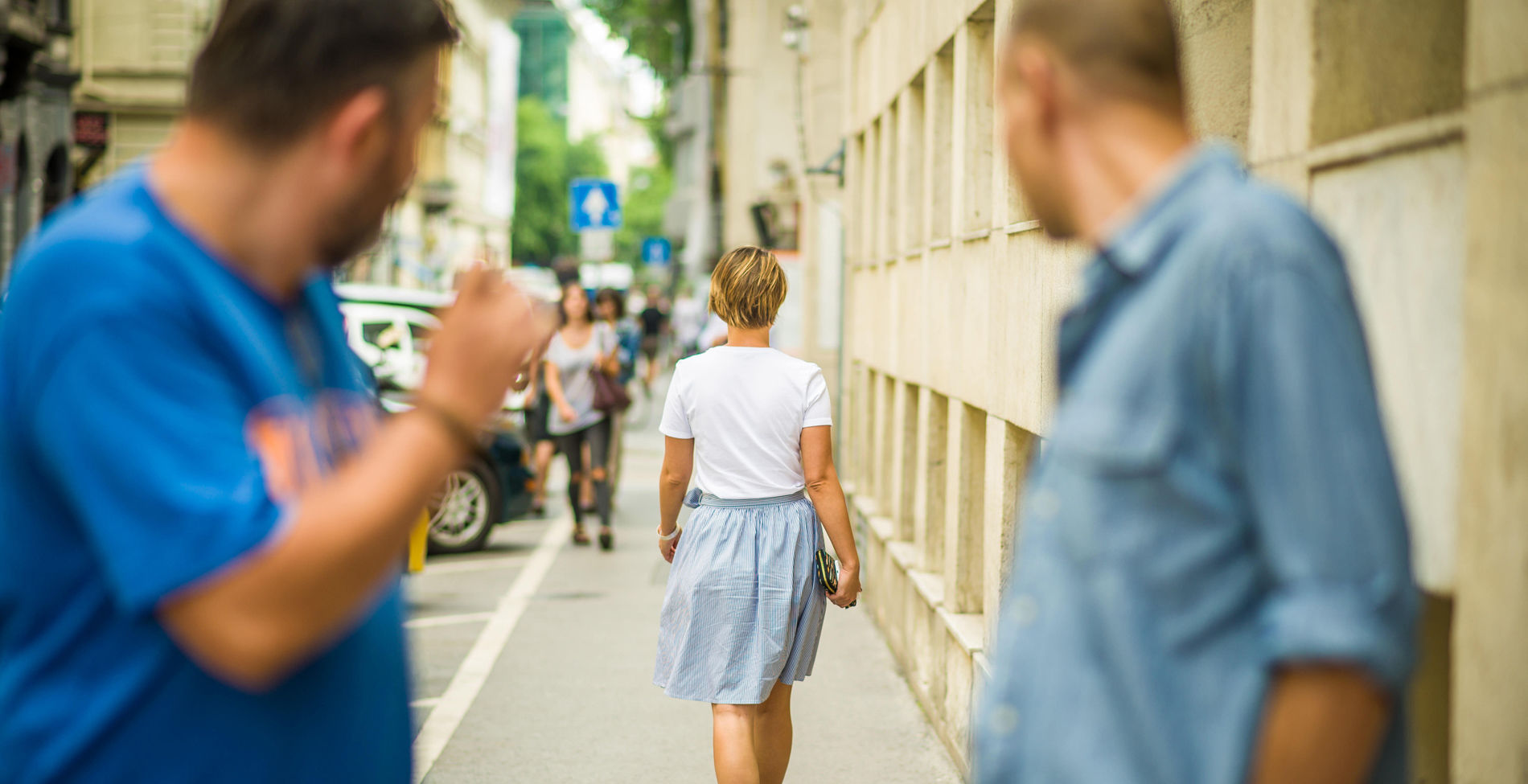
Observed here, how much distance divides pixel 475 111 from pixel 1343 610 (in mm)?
65414

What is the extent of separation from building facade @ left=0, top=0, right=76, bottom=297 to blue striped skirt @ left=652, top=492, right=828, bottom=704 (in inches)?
785

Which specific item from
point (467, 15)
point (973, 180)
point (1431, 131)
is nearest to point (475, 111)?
point (467, 15)

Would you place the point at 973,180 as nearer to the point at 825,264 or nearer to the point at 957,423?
the point at 957,423

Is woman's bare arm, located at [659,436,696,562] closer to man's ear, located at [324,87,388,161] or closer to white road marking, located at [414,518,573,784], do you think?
white road marking, located at [414,518,573,784]

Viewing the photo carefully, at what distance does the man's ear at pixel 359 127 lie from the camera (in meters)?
1.69

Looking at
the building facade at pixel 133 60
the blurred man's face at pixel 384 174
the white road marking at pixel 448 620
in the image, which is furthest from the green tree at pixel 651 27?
the blurred man's face at pixel 384 174

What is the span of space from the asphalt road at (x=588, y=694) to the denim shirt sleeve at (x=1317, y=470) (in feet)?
16.3

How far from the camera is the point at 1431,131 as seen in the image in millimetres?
2545

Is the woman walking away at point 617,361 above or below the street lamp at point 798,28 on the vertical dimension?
below

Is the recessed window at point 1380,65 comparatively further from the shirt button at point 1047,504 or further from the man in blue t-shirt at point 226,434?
the man in blue t-shirt at point 226,434

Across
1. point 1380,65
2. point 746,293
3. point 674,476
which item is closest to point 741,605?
point 674,476

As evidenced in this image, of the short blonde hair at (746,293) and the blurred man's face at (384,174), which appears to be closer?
the blurred man's face at (384,174)

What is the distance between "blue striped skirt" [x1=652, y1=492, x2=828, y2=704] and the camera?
Result: 16.2 feet

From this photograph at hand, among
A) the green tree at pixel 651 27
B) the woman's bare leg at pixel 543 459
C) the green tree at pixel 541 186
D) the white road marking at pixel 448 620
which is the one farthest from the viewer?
the green tree at pixel 541 186
